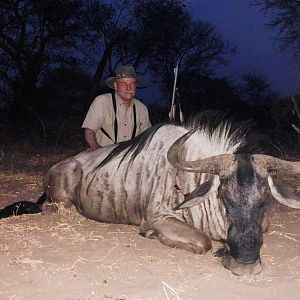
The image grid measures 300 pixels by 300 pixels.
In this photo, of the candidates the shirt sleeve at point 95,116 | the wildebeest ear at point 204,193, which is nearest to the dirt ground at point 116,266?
the wildebeest ear at point 204,193

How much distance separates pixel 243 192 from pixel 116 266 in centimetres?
97

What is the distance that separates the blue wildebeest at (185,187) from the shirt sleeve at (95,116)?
1.69 ft

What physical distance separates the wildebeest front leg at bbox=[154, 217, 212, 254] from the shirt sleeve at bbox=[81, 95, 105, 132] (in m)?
1.77

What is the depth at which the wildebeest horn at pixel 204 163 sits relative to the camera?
3410mm

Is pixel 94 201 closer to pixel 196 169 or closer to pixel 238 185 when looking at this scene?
pixel 196 169

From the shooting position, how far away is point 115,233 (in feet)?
13.9

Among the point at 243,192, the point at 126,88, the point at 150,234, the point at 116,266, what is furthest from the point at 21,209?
the point at 243,192

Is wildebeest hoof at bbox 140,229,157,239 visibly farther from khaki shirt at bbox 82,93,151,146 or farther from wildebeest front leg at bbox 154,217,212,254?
khaki shirt at bbox 82,93,151,146

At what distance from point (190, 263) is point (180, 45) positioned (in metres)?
16.5

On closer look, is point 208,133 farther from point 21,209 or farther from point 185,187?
point 21,209

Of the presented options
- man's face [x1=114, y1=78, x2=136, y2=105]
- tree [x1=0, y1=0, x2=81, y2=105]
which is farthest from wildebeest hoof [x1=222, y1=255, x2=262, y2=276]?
tree [x1=0, y1=0, x2=81, y2=105]

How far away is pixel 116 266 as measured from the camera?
340 centimetres

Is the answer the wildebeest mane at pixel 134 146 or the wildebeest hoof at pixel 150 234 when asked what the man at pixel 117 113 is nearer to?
the wildebeest mane at pixel 134 146

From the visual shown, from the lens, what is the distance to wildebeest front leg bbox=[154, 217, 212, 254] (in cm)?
364
